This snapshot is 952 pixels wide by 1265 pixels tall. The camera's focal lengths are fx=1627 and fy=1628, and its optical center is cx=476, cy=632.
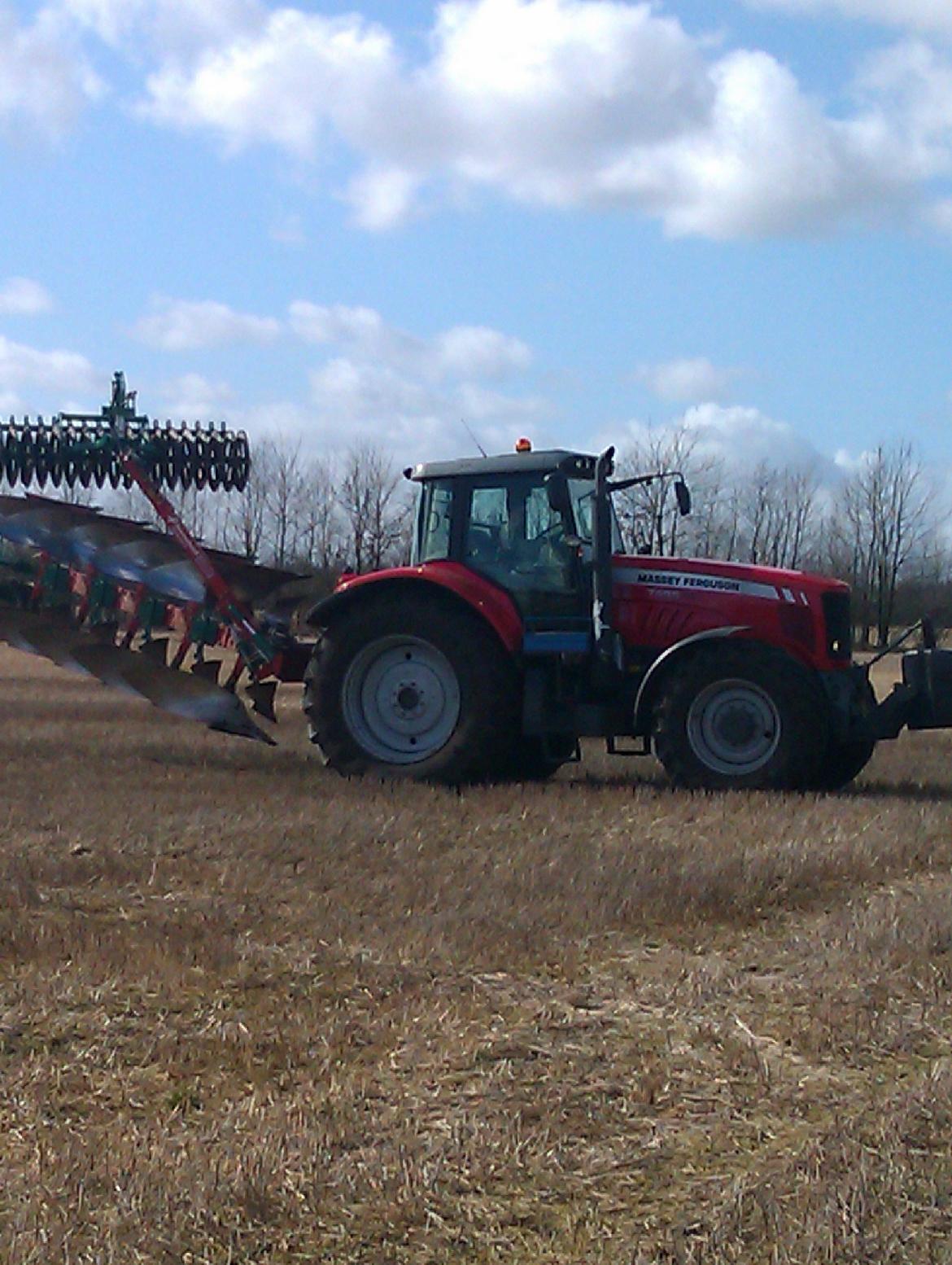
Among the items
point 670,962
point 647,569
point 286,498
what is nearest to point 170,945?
point 670,962

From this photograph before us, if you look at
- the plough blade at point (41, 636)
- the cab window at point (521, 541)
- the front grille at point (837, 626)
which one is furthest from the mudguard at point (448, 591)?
the plough blade at point (41, 636)

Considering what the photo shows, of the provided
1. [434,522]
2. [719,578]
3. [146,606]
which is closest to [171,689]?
[146,606]

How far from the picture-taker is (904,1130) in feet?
14.6

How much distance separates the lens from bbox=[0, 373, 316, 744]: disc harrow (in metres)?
12.9

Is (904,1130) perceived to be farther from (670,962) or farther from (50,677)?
(50,677)

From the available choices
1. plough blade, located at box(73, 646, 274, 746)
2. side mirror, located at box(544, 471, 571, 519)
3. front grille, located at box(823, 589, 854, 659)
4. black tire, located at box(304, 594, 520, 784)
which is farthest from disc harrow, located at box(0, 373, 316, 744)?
front grille, located at box(823, 589, 854, 659)

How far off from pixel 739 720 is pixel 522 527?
6.84ft

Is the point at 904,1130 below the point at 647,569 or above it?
below

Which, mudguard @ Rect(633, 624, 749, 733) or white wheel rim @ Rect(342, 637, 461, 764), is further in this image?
white wheel rim @ Rect(342, 637, 461, 764)

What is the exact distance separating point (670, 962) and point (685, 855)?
2.13 metres

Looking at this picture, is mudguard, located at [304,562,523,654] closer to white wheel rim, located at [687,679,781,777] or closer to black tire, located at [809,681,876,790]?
white wheel rim, located at [687,679,781,777]

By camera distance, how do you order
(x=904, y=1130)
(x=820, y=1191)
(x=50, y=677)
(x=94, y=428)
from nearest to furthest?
1. (x=820, y=1191)
2. (x=904, y=1130)
3. (x=94, y=428)
4. (x=50, y=677)

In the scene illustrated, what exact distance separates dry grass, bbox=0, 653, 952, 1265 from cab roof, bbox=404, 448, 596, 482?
2.82 metres

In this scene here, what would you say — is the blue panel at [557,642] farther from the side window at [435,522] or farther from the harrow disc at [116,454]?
the harrow disc at [116,454]
